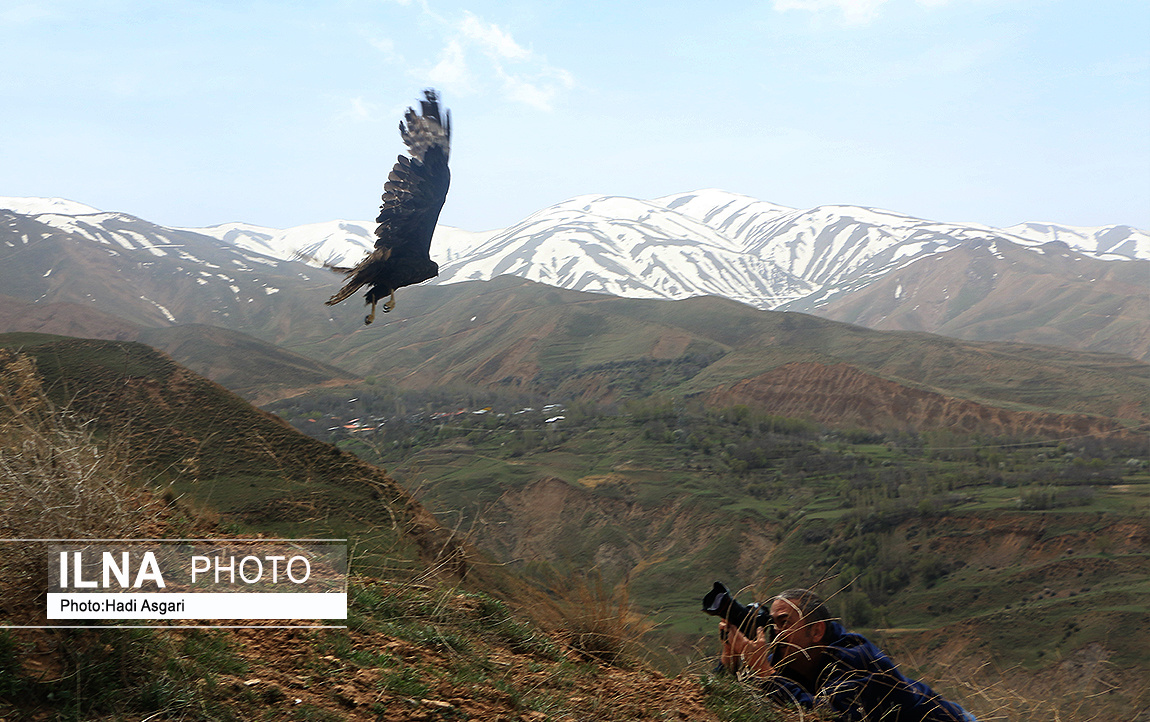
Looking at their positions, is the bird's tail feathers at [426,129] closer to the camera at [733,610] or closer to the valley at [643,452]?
the valley at [643,452]

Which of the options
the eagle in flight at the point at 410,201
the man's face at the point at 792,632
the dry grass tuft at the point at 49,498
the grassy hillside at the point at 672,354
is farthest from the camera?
the grassy hillside at the point at 672,354

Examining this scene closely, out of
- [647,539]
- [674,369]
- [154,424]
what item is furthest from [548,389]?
[154,424]

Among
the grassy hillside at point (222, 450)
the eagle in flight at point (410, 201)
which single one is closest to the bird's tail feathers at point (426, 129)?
the eagle in flight at point (410, 201)

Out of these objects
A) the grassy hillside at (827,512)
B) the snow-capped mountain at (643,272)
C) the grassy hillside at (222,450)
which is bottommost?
the grassy hillside at (827,512)

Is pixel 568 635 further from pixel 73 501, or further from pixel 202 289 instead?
pixel 202 289

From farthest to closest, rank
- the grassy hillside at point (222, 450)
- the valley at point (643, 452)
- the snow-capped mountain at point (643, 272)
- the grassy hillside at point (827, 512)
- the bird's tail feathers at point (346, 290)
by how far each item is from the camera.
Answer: the snow-capped mountain at point (643, 272)
the grassy hillside at point (827, 512)
the grassy hillside at point (222, 450)
the valley at point (643, 452)
the bird's tail feathers at point (346, 290)

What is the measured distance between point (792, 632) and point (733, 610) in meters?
0.30

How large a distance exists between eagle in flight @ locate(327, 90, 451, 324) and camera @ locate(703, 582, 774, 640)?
2698mm

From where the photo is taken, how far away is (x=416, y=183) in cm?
493

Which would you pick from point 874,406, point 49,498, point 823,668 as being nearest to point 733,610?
point 823,668

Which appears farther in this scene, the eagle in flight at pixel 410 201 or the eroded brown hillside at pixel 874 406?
the eroded brown hillside at pixel 874 406

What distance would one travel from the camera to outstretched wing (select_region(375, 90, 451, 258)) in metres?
4.92

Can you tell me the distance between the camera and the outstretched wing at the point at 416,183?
492 centimetres

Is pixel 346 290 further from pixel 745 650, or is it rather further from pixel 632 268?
pixel 632 268
